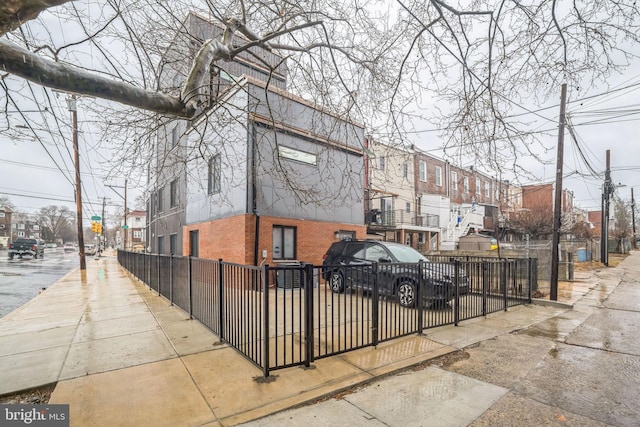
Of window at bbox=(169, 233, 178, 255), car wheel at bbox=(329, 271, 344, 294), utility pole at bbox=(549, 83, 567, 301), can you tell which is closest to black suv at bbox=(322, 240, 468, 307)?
car wheel at bbox=(329, 271, 344, 294)

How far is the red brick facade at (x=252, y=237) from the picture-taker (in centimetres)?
1109

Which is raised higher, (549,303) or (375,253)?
(375,253)

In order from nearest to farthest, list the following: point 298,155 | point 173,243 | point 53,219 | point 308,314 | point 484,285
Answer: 1. point 308,314
2. point 484,285
3. point 298,155
4. point 173,243
5. point 53,219

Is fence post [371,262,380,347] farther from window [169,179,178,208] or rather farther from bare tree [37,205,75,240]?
bare tree [37,205,75,240]

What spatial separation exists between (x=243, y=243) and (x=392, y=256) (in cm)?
535

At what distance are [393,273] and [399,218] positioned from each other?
19.5m

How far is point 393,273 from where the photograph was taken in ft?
19.1

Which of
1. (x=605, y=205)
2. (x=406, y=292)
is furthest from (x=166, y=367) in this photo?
(x=605, y=205)

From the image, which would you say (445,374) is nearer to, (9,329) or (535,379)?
(535,379)

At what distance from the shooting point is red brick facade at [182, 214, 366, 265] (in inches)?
436

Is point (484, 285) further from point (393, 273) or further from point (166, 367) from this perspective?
point (166, 367)

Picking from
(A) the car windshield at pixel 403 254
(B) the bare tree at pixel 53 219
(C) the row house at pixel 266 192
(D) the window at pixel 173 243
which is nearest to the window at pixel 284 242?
(C) the row house at pixel 266 192

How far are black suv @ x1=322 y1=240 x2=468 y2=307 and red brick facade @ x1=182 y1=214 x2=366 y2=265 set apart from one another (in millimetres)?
2791

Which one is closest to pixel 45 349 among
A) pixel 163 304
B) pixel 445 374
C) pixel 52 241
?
pixel 163 304
